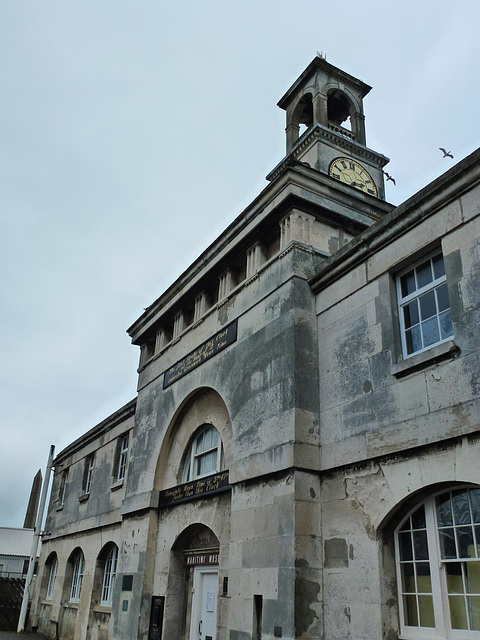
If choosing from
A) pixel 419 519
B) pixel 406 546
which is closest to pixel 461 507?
pixel 419 519

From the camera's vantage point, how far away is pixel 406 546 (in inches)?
314

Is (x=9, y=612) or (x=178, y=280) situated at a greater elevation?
(x=178, y=280)

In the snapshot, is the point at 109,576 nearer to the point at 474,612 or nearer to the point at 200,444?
the point at 200,444

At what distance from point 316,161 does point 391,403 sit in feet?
30.6

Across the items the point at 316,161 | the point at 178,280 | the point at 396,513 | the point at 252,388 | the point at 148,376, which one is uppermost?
the point at 316,161

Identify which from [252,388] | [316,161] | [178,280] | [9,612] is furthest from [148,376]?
[9,612]

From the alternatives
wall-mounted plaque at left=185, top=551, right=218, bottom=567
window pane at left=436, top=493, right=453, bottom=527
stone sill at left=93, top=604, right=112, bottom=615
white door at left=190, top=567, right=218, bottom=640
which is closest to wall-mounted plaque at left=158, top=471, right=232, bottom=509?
wall-mounted plaque at left=185, top=551, right=218, bottom=567

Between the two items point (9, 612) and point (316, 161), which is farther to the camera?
point (9, 612)

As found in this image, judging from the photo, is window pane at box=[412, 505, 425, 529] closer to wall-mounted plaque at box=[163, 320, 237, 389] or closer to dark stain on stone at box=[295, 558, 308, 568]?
dark stain on stone at box=[295, 558, 308, 568]

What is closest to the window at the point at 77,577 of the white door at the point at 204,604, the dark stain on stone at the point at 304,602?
the white door at the point at 204,604

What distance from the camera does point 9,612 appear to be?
24438 mm

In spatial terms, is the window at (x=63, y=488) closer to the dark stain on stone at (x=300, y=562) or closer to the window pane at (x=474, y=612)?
the dark stain on stone at (x=300, y=562)

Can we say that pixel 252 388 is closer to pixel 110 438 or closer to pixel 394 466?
pixel 394 466

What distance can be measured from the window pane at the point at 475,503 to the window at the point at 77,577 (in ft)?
55.2
